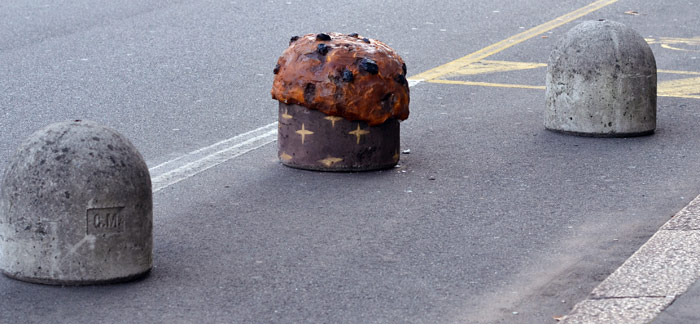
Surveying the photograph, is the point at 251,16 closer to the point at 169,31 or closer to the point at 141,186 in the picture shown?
the point at 169,31

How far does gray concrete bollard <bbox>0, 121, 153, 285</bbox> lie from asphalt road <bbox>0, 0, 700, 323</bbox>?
12cm

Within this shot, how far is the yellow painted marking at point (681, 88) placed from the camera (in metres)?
10.2

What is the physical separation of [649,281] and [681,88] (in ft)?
18.1

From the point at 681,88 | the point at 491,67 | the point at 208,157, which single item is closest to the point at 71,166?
the point at 208,157

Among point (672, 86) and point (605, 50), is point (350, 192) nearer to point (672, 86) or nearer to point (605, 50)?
point (605, 50)

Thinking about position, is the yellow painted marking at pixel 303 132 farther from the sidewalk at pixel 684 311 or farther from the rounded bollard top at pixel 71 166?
the sidewalk at pixel 684 311

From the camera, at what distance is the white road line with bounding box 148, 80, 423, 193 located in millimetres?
7305

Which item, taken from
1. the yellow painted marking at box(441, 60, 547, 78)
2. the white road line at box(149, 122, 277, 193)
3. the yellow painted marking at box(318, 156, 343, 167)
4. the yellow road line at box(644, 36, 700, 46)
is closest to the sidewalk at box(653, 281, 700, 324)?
the yellow painted marking at box(318, 156, 343, 167)

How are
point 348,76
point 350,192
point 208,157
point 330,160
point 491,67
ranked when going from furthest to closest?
point 491,67
point 208,157
point 330,160
point 348,76
point 350,192

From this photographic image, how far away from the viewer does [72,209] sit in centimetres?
502

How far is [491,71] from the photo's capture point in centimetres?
1132

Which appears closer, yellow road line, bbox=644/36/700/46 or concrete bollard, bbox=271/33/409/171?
concrete bollard, bbox=271/33/409/171

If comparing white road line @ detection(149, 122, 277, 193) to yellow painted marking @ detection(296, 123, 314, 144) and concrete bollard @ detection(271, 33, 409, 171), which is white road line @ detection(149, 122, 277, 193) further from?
yellow painted marking @ detection(296, 123, 314, 144)

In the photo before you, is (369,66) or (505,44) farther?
(505,44)
